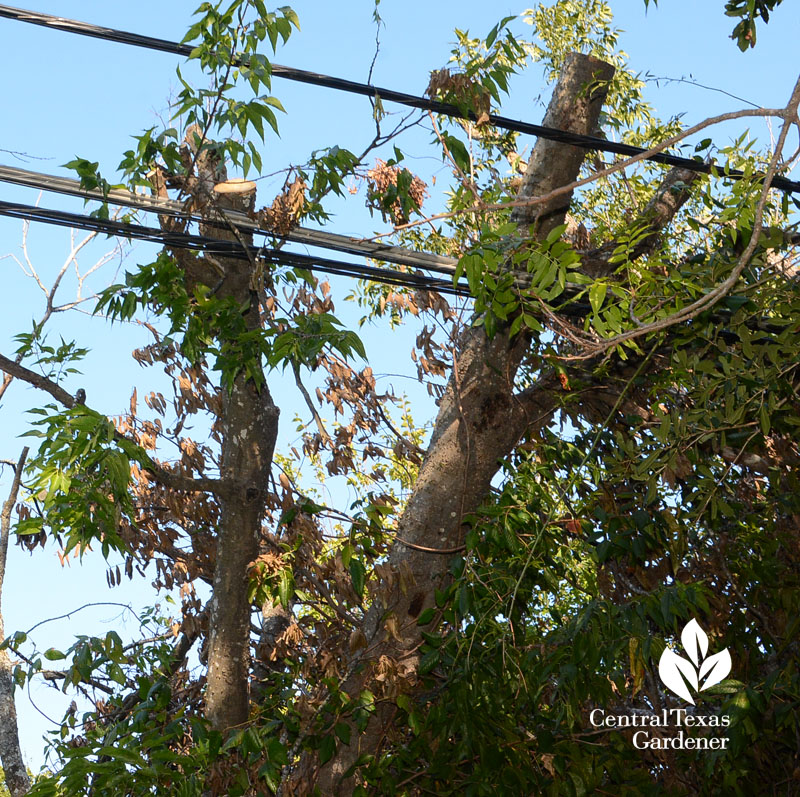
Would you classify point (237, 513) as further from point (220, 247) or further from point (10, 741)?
point (10, 741)

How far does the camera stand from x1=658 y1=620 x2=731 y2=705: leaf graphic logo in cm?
505

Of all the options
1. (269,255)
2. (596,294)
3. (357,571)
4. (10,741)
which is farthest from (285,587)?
(10,741)

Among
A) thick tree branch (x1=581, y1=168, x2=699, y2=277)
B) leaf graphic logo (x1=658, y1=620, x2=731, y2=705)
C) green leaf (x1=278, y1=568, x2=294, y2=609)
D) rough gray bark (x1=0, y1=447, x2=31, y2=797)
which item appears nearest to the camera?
leaf graphic logo (x1=658, y1=620, x2=731, y2=705)

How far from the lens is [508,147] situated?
8.09m

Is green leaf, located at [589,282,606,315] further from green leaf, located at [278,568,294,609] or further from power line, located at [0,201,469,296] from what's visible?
green leaf, located at [278,568,294,609]

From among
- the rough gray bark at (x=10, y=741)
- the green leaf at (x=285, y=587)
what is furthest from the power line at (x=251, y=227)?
the rough gray bark at (x=10, y=741)

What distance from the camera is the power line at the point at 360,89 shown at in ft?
14.8

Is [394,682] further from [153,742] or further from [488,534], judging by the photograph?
[153,742]

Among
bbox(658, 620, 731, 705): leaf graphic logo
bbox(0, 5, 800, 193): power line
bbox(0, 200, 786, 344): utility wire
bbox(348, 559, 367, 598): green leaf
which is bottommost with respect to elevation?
bbox(658, 620, 731, 705): leaf graphic logo

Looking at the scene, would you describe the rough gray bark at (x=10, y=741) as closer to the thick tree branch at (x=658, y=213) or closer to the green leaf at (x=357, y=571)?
the green leaf at (x=357, y=571)

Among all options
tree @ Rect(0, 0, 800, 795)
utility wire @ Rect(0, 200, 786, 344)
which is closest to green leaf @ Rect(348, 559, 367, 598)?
tree @ Rect(0, 0, 800, 795)

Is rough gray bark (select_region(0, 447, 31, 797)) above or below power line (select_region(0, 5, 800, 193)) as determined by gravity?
below

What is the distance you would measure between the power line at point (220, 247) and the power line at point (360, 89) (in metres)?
0.88

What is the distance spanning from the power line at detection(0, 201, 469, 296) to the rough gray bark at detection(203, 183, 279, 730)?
0.49 metres
